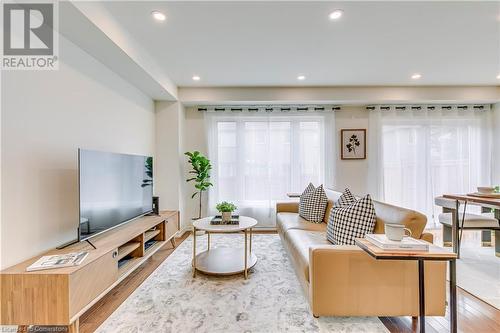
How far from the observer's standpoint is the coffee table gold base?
2.57 metres

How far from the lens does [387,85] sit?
426cm

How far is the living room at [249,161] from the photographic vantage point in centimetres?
174

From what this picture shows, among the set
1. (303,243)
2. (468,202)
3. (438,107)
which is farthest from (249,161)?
(438,107)

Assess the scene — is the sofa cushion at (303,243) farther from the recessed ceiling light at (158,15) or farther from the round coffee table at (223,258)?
the recessed ceiling light at (158,15)

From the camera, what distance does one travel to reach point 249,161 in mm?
4629

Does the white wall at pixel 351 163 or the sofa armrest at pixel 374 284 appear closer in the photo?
the sofa armrest at pixel 374 284

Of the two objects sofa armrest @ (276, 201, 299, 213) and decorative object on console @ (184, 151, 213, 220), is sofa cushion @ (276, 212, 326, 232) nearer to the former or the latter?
sofa armrest @ (276, 201, 299, 213)

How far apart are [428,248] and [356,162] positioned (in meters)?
3.45

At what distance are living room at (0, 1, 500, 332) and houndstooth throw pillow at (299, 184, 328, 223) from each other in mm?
27

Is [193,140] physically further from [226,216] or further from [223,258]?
[223,258]

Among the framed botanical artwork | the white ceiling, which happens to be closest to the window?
the framed botanical artwork

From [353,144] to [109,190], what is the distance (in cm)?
423

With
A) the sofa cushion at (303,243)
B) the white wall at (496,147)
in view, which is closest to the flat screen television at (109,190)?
the sofa cushion at (303,243)

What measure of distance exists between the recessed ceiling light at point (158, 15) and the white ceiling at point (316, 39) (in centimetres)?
5
